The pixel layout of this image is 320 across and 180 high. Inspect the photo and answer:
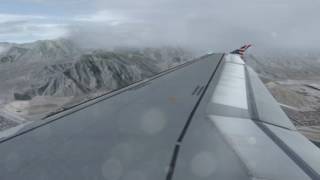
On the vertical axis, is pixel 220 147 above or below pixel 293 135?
above

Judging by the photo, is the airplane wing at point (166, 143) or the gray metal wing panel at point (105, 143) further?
the gray metal wing panel at point (105, 143)

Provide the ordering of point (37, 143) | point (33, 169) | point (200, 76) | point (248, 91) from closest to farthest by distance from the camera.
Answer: point (33, 169) < point (37, 143) < point (248, 91) < point (200, 76)

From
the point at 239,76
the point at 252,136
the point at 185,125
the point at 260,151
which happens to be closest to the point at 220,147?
the point at 260,151

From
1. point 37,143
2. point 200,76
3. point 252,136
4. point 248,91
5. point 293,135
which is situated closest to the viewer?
point 252,136

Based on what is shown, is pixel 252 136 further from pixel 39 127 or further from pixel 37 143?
pixel 39 127

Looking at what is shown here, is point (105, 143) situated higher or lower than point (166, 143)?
lower

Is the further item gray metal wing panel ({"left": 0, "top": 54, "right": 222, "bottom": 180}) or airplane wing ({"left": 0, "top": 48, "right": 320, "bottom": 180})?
gray metal wing panel ({"left": 0, "top": 54, "right": 222, "bottom": 180})

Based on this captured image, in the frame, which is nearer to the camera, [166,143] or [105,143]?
[166,143]

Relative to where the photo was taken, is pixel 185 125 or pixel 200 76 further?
pixel 200 76
